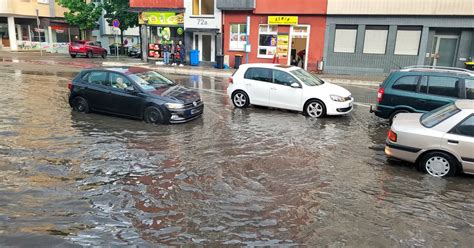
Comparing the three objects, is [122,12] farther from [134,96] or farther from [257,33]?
[134,96]

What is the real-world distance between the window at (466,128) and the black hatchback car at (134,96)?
6566mm

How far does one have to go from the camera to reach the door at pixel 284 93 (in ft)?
38.7

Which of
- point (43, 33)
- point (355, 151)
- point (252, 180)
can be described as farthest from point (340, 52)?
point (43, 33)

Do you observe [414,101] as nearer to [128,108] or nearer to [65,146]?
[128,108]

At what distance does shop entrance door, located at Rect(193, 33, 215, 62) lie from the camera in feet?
91.6

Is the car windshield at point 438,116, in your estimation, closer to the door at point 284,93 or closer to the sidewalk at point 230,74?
the door at point 284,93

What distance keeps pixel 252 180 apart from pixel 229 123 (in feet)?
14.2

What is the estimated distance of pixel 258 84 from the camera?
40.9 ft

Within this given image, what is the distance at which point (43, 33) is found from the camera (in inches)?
1807

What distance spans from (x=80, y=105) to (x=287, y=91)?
653 centimetres

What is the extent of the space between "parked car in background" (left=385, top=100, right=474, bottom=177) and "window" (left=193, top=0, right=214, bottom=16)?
22.0m

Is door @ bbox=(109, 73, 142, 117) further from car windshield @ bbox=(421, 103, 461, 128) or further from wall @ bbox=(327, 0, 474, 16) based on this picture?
wall @ bbox=(327, 0, 474, 16)

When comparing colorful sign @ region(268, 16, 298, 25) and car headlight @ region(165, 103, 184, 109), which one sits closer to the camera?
car headlight @ region(165, 103, 184, 109)

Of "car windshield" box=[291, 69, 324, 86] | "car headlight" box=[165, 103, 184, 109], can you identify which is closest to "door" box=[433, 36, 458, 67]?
"car windshield" box=[291, 69, 324, 86]
